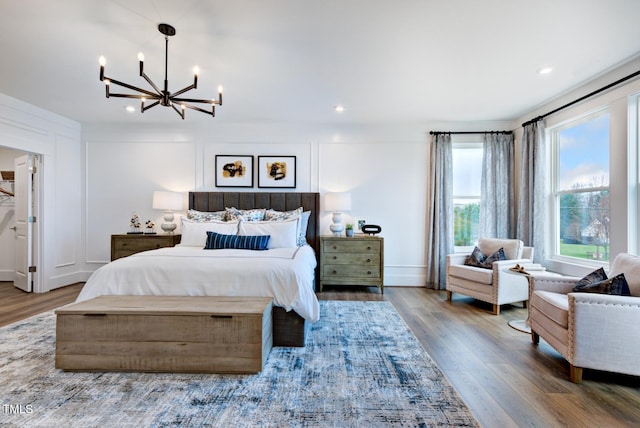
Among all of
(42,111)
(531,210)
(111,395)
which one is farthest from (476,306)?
(42,111)

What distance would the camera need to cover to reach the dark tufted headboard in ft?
15.1

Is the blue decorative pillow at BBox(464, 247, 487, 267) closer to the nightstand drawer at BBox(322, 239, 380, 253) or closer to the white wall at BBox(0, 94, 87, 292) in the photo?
the nightstand drawer at BBox(322, 239, 380, 253)

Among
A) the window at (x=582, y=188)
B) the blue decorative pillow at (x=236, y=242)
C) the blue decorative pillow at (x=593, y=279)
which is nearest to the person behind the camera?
the blue decorative pillow at (x=593, y=279)

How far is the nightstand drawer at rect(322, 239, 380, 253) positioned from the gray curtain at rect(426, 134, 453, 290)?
938 millimetres

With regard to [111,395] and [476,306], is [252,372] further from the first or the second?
[476,306]

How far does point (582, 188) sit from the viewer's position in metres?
3.45

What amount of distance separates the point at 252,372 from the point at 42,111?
15.4ft

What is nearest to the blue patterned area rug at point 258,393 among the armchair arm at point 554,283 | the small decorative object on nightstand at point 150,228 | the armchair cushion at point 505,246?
the armchair arm at point 554,283

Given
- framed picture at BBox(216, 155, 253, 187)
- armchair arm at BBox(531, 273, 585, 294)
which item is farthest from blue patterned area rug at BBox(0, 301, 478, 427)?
framed picture at BBox(216, 155, 253, 187)

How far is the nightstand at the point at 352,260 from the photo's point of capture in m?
4.29

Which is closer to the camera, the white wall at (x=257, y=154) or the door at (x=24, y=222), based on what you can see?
the door at (x=24, y=222)

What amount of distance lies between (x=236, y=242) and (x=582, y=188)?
4.01 metres

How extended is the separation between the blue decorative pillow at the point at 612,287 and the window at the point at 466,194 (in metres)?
2.47

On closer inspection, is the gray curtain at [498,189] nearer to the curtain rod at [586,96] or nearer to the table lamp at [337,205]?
the curtain rod at [586,96]
